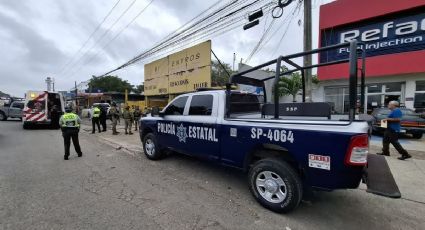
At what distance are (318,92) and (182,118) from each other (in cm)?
1327

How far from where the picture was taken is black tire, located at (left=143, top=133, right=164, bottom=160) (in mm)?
6272

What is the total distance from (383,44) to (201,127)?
1337 cm

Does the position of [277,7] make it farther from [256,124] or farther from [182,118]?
[256,124]

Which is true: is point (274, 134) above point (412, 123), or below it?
above

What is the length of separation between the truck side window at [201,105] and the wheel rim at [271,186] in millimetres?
1652

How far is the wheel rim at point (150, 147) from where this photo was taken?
6.40 meters

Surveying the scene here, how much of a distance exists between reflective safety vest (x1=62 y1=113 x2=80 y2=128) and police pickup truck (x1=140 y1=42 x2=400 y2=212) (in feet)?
10.4

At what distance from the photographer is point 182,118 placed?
5.34 metres

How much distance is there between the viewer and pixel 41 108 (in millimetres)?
14312

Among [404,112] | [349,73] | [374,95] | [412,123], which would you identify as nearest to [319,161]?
[349,73]

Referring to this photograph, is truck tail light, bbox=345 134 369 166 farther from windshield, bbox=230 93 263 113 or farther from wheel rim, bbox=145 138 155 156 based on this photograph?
wheel rim, bbox=145 138 155 156

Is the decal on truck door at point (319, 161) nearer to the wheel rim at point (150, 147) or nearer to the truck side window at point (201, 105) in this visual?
the truck side window at point (201, 105)

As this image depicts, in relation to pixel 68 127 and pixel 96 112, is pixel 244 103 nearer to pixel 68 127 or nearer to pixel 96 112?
pixel 68 127

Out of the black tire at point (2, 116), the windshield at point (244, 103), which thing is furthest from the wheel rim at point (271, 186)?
the black tire at point (2, 116)
